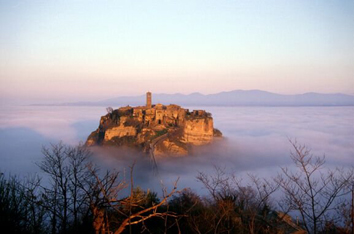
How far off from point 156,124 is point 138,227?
44.4 metres

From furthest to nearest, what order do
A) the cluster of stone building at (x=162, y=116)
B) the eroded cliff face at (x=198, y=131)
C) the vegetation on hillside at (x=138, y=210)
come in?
the eroded cliff face at (x=198, y=131) → the cluster of stone building at (x=162, y=116) → the vegetation on hillside at (x=138, y=210)

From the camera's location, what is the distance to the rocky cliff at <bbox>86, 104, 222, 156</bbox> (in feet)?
171

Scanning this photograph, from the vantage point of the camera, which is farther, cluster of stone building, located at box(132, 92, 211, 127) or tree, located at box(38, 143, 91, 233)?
cluster of stone building, located at box(132, 92, 211, 127)

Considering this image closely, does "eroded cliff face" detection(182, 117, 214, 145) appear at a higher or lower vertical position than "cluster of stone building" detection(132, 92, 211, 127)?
lower

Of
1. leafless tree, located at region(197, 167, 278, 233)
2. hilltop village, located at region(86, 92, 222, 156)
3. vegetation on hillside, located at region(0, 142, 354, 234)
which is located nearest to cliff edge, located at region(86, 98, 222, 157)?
hilltop village, located at region(86, 92, 222, 156)

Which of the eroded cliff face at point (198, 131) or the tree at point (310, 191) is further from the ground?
the tree at point (310, 191)

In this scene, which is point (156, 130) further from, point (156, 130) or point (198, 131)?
point (198, 131)

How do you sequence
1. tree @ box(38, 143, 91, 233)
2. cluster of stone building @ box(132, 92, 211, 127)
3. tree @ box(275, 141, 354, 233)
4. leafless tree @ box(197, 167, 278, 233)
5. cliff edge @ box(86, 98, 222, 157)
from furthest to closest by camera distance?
cluster of stone building @ box(132, 92, 211, 127)
cliff edge @ box(86, 98, 222, 157)
leafless tree @ box(197, 167, 278, 233)
tree @ box(38, 143, 91, 233)
tree @ box(275, 141, 354, 233)

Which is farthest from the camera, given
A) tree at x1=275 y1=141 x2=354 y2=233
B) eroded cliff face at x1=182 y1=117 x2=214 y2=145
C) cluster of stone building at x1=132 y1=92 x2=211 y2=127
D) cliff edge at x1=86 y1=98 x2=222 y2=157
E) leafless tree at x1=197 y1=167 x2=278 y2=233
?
eroded cliff face at x1=182 y1=117 x2=214 y2=145

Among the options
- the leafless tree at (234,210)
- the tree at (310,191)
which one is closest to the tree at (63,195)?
the leafless tree at (234,210)

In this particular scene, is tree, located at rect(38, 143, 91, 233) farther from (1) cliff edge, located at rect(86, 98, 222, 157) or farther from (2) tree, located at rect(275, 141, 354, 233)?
(1) cliff edge, located at rect(86, 98, 222, 157)

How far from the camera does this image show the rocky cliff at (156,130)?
52.1 m

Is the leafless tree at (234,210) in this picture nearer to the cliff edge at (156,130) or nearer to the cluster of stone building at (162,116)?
the cliff edge at (156,130)

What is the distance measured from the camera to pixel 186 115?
61781 mm
